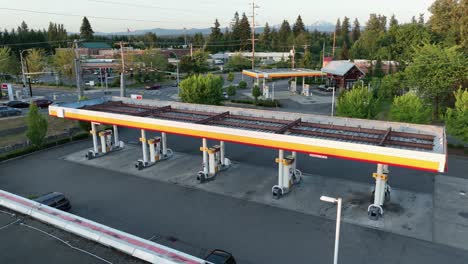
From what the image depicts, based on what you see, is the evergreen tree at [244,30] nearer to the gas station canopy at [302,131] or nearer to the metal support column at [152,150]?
the gas station canopy at [302,131]

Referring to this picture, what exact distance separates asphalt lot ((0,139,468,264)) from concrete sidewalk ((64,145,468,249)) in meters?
0.77

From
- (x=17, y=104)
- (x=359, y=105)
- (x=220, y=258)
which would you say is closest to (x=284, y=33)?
(x=17, y=104)

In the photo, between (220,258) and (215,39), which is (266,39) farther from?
(220,258)

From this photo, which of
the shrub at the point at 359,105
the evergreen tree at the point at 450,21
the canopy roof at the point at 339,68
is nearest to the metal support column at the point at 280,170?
the shrub at the point at 359,105

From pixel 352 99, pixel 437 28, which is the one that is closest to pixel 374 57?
pixel 437 28

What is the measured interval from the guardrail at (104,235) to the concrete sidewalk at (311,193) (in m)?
11.2

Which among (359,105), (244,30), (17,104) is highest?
(244,30)

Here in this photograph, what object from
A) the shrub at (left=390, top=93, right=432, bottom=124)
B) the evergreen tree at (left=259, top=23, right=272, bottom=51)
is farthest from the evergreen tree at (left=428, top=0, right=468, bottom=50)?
the evergreen tree at (left=259, top=23, right=272, bottom=51)

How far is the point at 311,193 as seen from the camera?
76.2 feet

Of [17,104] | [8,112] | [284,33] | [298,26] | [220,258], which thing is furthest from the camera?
[298,26]

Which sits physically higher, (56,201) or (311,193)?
(56,201)

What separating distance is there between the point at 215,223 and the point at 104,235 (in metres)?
8.40

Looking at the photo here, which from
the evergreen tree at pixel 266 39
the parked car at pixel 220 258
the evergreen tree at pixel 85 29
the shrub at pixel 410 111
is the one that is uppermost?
the evergreen tree at pixel 85 29

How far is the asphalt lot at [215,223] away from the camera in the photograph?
16.7 metres
